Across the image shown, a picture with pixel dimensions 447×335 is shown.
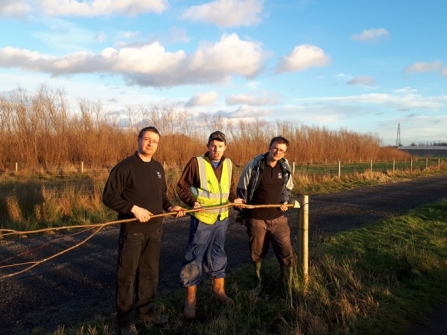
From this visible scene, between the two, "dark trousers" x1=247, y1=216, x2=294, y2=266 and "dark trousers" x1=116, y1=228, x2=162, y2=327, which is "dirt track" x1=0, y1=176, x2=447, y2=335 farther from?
"dark trousers" x1=247, y1=216, x2=294, y2=266

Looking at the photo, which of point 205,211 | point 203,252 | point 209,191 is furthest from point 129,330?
point 209,191

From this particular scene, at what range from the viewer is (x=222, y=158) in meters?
4.51

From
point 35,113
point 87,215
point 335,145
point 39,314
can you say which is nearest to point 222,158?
point 39,314

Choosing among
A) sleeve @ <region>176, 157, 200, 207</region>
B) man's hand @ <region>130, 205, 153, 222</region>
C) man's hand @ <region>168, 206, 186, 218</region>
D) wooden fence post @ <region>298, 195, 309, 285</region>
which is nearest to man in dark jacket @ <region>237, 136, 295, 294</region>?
wooden fence post @ <region>298, 195, 309, 285</region>

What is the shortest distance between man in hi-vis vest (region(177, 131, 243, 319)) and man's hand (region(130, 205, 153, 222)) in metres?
0.65

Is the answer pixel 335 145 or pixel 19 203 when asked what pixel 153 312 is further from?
pixel 335 145

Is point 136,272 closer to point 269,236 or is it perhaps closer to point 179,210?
point 179,210

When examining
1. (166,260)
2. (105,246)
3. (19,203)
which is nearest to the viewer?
(166,260)

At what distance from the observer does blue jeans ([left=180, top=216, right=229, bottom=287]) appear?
4246 millimetres

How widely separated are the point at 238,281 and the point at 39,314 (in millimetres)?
2496

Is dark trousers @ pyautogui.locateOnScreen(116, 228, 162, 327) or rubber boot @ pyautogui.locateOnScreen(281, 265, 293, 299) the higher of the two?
dark trousers @ pyautogui.locateOnScreen(116, 228, 162, 327)

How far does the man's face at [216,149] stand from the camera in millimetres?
4289

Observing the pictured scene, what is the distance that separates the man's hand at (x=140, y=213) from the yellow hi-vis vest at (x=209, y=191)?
72 centimetres

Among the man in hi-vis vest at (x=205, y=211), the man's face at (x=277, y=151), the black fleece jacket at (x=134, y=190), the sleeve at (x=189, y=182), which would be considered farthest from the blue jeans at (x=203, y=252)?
the man's face at (x=277, y=151)
